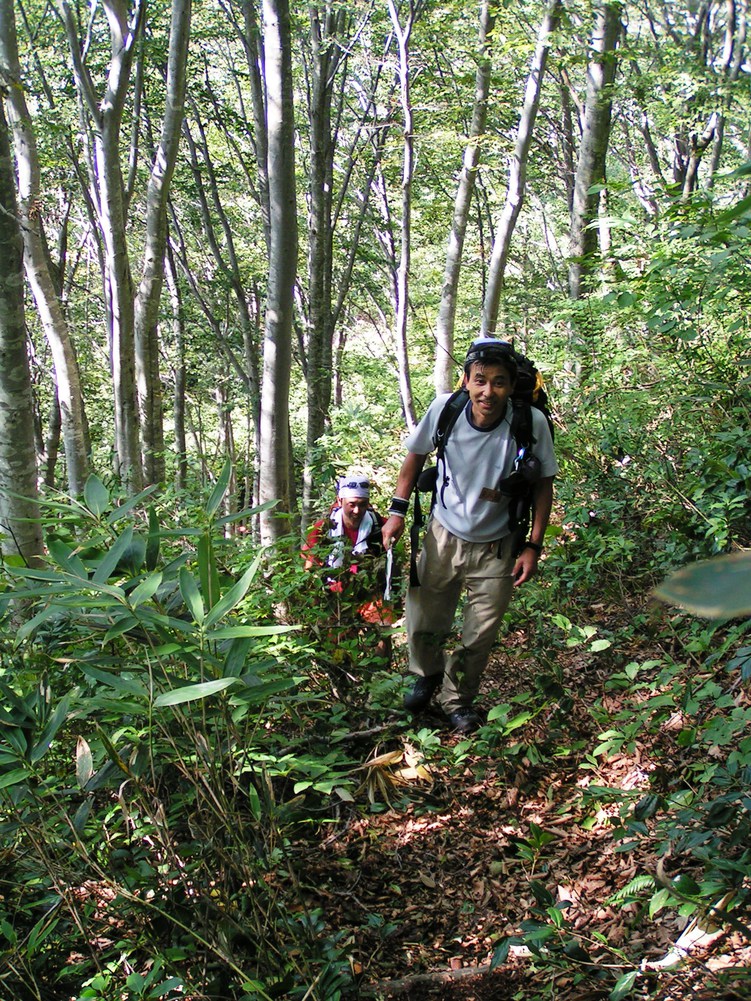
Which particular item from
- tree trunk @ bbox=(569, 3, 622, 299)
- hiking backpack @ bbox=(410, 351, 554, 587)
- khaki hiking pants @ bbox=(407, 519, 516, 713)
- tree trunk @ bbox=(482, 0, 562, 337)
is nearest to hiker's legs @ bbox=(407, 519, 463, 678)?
khaki hiking pants @ bbox=(407, 519, 516, 713)

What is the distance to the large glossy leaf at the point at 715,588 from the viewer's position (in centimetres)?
45

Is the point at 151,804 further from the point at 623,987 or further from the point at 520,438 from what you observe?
the point at 520,438

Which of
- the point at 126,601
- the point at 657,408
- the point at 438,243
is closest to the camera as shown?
the point at 126,601

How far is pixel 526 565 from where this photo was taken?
13.5ft

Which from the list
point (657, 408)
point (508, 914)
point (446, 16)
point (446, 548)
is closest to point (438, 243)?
point (446, 16)

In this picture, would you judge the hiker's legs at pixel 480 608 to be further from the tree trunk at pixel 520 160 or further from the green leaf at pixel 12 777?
the tree trunk at pixel 520 160

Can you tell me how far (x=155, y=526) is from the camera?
94.6 inches

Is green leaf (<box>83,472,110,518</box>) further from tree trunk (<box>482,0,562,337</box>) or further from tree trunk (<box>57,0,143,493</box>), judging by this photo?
tree trunk (<box>482,0,562,337</box>)

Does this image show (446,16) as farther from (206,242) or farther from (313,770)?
(313,770)

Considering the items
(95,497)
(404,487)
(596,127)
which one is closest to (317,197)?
(596,127)

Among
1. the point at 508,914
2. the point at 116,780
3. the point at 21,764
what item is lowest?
the point at 508,914

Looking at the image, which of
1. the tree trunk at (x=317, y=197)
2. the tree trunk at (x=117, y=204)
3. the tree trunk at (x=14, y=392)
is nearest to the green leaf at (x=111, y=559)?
the tree trunk at (x=14, y=392)

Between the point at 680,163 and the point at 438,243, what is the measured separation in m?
8.06

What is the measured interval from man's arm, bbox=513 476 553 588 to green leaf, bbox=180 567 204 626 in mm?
2316
